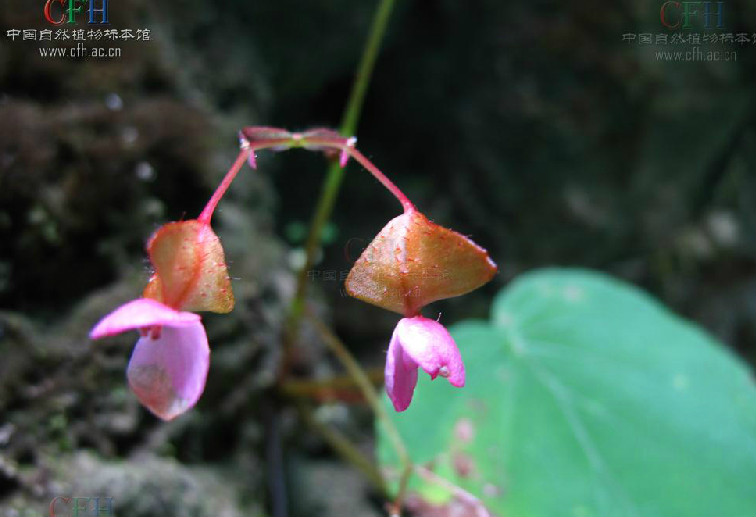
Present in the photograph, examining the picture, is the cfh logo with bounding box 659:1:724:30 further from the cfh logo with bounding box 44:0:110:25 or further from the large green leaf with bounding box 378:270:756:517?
the cfh logo with bounding box 44:0:110:25

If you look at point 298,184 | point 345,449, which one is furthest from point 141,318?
point 298,184

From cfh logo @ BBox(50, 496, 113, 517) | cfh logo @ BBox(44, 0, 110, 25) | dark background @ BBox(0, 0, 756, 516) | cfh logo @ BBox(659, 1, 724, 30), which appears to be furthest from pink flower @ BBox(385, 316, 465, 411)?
cfh logo @ BBox(659, 1, 724, 30)

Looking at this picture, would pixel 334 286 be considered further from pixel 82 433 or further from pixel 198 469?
pixel 82 433

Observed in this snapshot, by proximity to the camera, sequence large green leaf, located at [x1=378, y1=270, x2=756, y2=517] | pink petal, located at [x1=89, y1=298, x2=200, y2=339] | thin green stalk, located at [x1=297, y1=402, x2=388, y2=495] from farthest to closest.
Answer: thin green stalk, located at [x1=297, y1=402, x2=388, y2=495] → large green leaf, located at [x1=378, y1=270, x2=756, y2=517] → pink petal, located at [x1=89, y1=298, x2=200, y2=339]

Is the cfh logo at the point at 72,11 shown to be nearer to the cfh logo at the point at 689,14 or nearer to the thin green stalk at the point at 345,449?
the thin green stalk at the point at 345,449

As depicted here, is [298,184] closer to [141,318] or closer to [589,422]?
[589,422]

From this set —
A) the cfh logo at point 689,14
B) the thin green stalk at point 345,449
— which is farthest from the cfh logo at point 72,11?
the cfh logo at point 689,14
